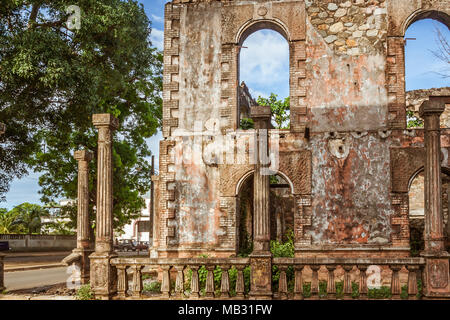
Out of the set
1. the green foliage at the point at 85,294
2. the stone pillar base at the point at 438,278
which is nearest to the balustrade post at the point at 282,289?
the stone pillar base at the point at 438,278

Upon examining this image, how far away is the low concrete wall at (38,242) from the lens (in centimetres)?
3088

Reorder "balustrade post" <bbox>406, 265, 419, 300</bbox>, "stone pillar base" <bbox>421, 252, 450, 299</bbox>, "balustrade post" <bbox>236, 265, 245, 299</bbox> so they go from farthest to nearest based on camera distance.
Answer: "balustrade post" <bbox>236, 265, 245, 299</bbox>, "balustrade post" <bbox>406, 265, 419, 300</bbox>, "stone pillar base" <bbox>421, 252, 450, 299</bbox>

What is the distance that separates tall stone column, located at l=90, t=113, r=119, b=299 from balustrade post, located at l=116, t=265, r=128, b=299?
121mm

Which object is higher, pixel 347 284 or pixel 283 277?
pixel 283 277

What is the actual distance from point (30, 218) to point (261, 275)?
41.5 m

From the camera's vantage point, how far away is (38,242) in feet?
111

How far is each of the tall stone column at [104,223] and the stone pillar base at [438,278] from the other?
20.5 feet

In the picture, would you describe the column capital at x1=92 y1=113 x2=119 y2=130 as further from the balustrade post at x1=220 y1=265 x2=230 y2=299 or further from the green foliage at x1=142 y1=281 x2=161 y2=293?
the green foliage at x1=142 y1=281 x2=161 y2=293

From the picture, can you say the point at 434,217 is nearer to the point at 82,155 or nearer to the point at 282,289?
the point at 282,289

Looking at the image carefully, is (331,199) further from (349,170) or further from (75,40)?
(75,40)

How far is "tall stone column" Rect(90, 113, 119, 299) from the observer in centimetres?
1012

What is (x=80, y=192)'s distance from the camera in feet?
44.4

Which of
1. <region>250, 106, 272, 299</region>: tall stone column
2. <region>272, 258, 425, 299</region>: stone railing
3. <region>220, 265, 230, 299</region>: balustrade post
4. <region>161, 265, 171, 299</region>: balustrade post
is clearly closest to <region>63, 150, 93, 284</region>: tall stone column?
<region>161, 265, 171, 299</region>: balustrade post

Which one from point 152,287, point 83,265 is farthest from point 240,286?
point 83,265
